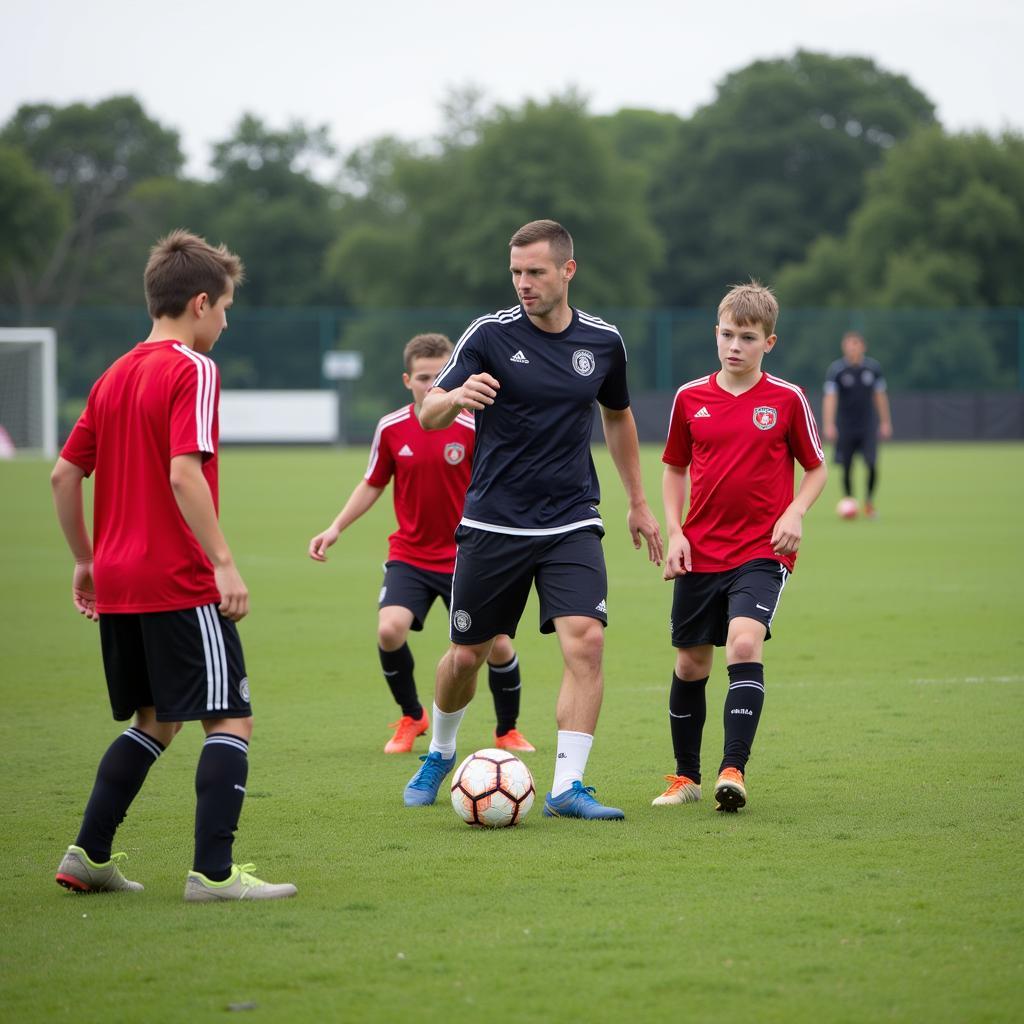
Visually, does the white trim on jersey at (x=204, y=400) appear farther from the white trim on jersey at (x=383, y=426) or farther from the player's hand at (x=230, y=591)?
the white trim on jersey at (x=383, y=426)

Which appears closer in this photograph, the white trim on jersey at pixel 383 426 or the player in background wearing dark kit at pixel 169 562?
the player in background wearing dark kit at pixel 169 562

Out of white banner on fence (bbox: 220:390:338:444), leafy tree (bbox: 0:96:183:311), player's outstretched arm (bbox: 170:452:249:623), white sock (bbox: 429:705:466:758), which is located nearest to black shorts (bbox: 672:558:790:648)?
white sock (bbox: 429:705:466:758)

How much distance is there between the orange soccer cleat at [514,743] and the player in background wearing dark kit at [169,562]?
8.41 feet

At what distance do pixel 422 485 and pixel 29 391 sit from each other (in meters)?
33.4

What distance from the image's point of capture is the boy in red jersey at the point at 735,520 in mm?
5836

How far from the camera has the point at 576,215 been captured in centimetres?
5797

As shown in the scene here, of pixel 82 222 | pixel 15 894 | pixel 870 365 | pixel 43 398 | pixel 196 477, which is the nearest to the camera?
pixel 196 477

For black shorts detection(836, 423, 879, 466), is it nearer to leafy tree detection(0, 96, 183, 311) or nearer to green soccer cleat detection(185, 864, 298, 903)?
green soccer cleat detection(185, 864, 298, 903)

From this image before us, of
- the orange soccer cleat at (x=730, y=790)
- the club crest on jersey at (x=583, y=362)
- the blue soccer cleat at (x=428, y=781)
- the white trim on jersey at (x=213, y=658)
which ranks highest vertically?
the club crest on jersey at (x=583, y=362)

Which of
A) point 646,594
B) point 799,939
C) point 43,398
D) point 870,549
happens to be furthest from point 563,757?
point 43,398

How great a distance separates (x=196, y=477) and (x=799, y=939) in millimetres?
2099

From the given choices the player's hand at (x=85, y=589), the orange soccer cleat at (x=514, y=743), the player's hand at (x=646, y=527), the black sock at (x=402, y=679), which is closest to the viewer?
the player's hand at (x=85, y=589)

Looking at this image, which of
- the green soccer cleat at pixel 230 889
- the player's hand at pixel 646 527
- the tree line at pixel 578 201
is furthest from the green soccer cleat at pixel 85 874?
the tree line at pixel 578 201

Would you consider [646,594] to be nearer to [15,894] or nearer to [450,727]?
[450,727]
